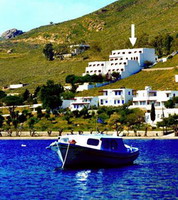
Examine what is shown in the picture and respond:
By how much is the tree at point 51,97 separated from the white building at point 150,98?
21751mm

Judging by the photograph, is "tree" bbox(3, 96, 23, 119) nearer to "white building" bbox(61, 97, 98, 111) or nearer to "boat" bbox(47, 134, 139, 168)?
"white building" bbox(61, 97, 98, 111)

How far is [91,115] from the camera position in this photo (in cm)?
15688

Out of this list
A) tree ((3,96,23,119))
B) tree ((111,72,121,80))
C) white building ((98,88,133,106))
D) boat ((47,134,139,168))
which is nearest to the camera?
boat ((47,134,139,168))

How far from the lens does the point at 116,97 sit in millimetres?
165250

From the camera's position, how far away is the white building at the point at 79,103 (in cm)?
16562

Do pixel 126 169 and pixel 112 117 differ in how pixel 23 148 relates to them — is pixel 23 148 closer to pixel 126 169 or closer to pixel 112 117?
pixel 112 117

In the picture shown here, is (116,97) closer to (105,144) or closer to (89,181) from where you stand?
(105,144)

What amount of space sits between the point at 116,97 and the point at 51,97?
18.2 m

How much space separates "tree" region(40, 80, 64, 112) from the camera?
16288 centimetres

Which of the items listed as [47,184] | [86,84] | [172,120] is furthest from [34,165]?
[86,84]

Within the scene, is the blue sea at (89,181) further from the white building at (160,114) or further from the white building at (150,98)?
the white building at (150,98)

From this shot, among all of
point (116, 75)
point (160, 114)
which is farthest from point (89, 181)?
point (116, 75)

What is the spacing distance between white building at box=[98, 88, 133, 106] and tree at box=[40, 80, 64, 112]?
12.5m

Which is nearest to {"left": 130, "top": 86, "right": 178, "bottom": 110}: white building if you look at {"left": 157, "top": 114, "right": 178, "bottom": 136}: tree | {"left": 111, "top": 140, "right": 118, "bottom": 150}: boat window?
{"left": 157, "top": 114, "right": 178, "bottom": 136}: tree
